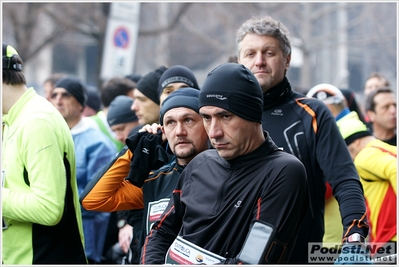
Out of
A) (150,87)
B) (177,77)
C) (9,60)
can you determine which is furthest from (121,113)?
(9,60)

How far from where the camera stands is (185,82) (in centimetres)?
526

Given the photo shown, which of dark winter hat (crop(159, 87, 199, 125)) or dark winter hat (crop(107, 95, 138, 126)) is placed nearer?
dark winter hat (crop(159, 87, 199, 125))

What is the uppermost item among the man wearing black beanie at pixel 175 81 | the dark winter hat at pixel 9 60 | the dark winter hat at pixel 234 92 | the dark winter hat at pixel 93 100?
the dark winter hat at pixel 93 100

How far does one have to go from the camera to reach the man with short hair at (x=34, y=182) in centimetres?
421

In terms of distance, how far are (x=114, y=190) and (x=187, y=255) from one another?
142 cm

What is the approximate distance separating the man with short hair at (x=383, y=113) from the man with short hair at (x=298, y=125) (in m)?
3.09

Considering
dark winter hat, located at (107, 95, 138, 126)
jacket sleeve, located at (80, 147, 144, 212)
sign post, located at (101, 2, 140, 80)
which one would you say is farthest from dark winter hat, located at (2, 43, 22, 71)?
sign post, located at (101, 2, 140, 80)

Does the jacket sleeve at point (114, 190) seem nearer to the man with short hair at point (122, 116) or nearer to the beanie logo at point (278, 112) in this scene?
the beanie logo at point (278, 112)

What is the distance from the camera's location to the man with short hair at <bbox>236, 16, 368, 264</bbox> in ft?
13.3

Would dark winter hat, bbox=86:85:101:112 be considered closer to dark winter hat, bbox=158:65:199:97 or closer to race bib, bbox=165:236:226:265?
dark winter hat, bbox=158:65:199:97

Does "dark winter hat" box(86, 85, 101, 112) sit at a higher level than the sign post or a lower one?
lower

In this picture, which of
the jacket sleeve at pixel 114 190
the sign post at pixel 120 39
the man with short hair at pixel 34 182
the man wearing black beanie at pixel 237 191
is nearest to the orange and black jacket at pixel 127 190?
the jacket sleeve at pixel 114 190

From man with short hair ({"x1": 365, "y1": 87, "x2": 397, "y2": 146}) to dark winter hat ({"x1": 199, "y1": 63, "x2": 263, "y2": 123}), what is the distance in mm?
4133

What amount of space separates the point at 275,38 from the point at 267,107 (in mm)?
420
